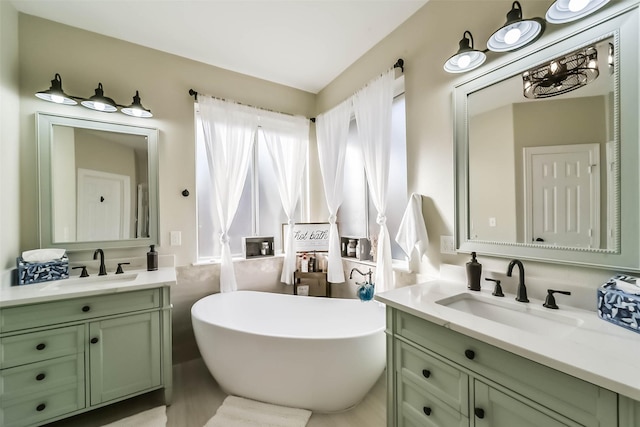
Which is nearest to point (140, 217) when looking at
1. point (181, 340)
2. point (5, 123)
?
point (5, 123)

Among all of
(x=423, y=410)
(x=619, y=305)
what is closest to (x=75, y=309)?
(x=423, y=410)

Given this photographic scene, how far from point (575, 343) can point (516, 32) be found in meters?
1.39

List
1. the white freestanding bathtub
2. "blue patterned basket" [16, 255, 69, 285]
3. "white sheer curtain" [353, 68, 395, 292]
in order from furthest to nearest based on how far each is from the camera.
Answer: "white sheer curtain" [353, 68, 395, 292]
"blue patterned basket" [16, 255, 69, 285]
the white freestanding bathtub

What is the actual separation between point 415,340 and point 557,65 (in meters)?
1.50

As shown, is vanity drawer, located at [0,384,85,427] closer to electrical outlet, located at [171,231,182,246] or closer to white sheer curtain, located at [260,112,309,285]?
electrical outlet, located at [171,231,182,246]

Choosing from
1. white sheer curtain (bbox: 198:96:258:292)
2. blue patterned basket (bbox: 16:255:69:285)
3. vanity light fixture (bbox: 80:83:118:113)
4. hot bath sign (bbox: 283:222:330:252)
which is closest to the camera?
blue patterned basket (bbox: 16:255:69:285)

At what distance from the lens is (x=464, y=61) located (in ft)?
4.82

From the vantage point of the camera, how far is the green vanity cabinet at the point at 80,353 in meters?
1.43

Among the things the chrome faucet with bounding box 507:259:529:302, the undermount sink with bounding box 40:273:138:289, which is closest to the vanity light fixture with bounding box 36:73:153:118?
the undermount sink with bounding box 40:273:138:289

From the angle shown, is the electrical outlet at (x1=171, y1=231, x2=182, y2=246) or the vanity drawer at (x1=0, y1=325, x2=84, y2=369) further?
the electrical outlet at (x1=171, y1=231, x2=182, y2=246)

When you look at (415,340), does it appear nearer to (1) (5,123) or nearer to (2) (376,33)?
(2) (376,33)

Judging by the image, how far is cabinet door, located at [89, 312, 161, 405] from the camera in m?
1.61

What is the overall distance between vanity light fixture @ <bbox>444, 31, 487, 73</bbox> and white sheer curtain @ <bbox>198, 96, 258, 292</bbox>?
1903mm

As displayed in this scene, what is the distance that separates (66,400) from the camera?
5.03 ft
